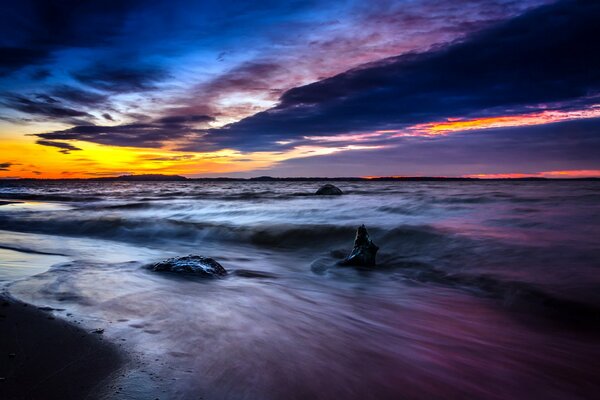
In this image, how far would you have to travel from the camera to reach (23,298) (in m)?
3.89

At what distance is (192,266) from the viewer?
6.02m

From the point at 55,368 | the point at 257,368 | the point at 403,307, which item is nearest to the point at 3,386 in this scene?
the point at 55,368

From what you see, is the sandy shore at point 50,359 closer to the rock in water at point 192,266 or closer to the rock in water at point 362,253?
the rock in water at point 192,266

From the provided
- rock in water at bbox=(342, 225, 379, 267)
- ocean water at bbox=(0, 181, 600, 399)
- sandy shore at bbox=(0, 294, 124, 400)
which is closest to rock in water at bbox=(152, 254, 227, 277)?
ocean water at bbox=(0, 181, 600, 399)

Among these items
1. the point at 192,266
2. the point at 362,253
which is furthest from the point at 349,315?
the point at 362,253

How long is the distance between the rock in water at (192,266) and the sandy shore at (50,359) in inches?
105

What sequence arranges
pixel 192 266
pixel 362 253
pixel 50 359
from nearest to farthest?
pixel 50 359 → pixel 192 266 → pixel 362 253

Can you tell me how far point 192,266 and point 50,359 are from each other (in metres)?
3.57

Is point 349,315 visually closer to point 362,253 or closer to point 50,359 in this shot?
point 50,359

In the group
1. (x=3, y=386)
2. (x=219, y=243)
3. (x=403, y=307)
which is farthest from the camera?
(x=219, y=243)

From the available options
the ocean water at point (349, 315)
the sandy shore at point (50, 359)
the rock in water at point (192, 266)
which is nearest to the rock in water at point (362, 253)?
the ocean water at point (349, 315)

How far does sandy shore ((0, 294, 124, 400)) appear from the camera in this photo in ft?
6.84

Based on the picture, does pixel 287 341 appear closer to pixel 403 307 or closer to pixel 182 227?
pixel 403 307

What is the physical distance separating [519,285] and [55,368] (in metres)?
5.71
